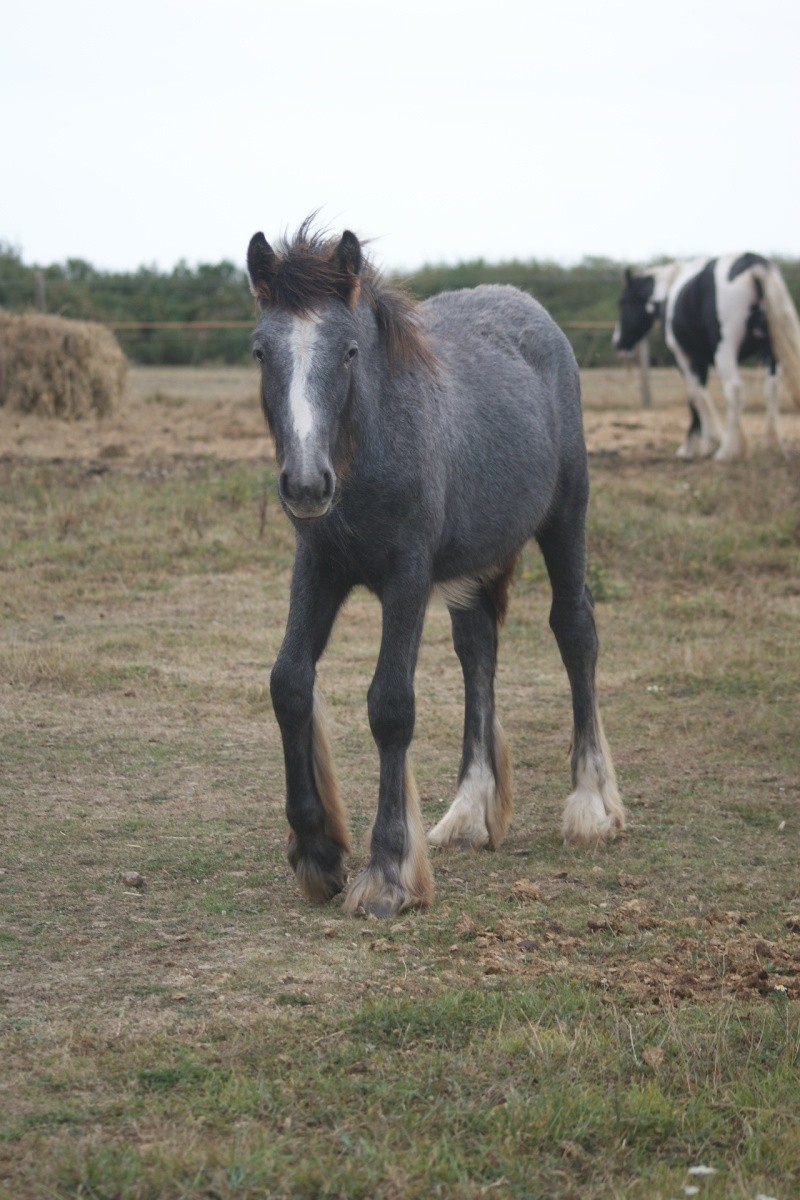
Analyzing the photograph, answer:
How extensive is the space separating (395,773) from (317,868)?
0.42 meters

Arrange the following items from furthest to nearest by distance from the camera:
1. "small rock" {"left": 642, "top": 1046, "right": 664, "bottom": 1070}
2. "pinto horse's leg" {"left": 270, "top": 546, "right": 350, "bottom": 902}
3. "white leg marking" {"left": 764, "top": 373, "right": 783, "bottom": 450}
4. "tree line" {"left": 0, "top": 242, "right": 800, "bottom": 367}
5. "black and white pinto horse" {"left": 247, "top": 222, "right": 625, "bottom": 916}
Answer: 1. "tree line" {"left": 0, "top": 242, "right": 800, "bottom": 367}
2. "white leg marking" {"left": 764, "top": 373, "right": 783, "bottom": 450}
3. "pinto horse's leg" {"left": 270, "top": 546, "right": 350, "bottom": 902}
4. "black and white pinto horse" {"left": 247, "top": 222, "right": 625, "bottom": 916}
5. "small rock" {"left": 642, "top": 1046, "right": 664, "bottom": 1070}

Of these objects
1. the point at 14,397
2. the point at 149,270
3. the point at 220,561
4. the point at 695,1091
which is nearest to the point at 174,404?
the point at 14,397

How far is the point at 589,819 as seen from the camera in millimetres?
5750

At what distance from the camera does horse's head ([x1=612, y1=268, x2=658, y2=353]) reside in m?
18.6

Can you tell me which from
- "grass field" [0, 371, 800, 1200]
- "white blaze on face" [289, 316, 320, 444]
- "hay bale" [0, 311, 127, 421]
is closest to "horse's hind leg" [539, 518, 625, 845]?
A: "grass field" [0, 371, 800, 1200]

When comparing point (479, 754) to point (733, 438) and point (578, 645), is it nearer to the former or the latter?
point (578, 645)

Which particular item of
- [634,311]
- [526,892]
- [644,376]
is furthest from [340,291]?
[644,376]

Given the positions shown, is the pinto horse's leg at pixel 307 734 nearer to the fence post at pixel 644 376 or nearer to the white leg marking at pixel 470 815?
the white leg marking at pixel 470 815

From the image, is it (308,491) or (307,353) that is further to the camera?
(307,353)

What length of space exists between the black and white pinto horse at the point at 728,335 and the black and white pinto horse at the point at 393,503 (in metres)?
9.83

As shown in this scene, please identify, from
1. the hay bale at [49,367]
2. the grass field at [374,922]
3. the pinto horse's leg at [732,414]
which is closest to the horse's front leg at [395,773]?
Result: the grass field at [374,922]

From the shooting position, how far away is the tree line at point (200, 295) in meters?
26.5

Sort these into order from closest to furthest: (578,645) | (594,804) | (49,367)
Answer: (594,804) < (578,645) < (49,367)

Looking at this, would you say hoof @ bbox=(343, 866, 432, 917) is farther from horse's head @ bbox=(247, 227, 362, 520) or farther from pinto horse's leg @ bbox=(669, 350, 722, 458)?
pinto horse's leg @ bbox=(669, 350, 722, 458)
